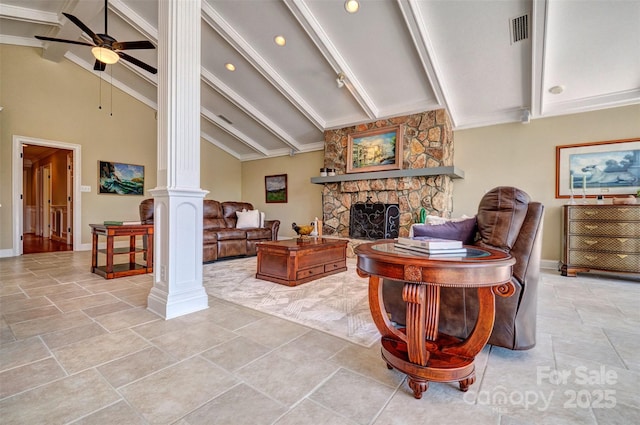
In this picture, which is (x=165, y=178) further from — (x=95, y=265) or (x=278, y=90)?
(x=278, y=90)

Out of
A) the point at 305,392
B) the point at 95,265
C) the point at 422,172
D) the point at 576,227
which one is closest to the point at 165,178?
the point at 305,392

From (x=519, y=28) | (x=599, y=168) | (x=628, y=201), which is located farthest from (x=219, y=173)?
(x=628, y=201)

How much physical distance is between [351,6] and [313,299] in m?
3.59

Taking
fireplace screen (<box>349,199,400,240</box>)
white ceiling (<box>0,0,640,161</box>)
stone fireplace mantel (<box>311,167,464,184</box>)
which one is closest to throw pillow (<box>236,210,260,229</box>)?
stone fireplace mantel (<box>311,167,464,184</box>)

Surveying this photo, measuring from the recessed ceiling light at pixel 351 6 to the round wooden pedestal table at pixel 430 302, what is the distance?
11.4 feet

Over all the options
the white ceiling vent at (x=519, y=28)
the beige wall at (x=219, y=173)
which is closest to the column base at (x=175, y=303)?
the white ceiling vent at (x=519, y=28)

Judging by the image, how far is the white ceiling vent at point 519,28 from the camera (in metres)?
3.35

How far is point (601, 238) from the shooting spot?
377 cm

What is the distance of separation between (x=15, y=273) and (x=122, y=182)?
3142mm

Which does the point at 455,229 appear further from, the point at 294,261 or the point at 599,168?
the point at 599,168

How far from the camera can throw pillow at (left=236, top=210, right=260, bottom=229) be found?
576 centimetres

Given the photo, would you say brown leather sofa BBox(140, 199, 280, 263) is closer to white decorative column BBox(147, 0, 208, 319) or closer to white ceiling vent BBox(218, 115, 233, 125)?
white decorative column BBox(147, 0, 208, 319)

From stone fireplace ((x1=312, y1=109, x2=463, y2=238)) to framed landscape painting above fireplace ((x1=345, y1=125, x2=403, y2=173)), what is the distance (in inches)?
4.0

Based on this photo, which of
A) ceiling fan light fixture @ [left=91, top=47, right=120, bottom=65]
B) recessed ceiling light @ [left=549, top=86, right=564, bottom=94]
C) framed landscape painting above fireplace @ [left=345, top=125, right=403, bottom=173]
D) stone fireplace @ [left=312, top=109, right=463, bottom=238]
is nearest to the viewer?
ceiling fan light fixture @ [left=91, top=47, right=120, bottom=65]
